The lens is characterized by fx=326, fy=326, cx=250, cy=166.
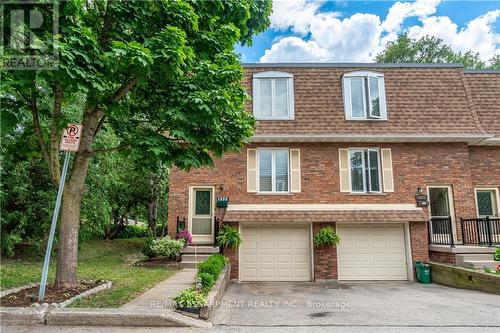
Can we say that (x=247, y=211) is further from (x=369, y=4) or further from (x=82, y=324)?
(x=369, y=4)

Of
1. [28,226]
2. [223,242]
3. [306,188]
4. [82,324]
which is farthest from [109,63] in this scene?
[28,226]

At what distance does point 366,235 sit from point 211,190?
Answer: 578 cm

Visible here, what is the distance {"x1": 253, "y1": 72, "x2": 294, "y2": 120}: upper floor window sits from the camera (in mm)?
12469

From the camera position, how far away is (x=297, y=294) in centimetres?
865

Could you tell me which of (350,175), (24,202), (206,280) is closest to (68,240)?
(206,280)

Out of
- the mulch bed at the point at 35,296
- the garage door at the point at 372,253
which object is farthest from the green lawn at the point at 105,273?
the garage door at the point at 372,253

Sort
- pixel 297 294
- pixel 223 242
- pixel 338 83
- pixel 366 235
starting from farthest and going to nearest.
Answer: pixel 338 83, pixel 366 235, pixel 223 242, pixel 297 294

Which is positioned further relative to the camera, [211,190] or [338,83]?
[338,83]

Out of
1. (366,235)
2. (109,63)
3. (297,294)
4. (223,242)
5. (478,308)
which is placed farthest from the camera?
(366,235)

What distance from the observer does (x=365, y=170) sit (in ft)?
39.9

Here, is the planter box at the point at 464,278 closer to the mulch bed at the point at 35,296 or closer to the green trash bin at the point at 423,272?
the green trash bin at the point at 423,272

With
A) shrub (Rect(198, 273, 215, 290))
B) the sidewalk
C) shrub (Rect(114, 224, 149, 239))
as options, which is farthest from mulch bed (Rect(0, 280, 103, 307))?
shrub (Rect(114, 224, 149, 239))

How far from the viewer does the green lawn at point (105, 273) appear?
250 inches

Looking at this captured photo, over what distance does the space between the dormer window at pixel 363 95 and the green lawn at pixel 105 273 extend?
8.79m
